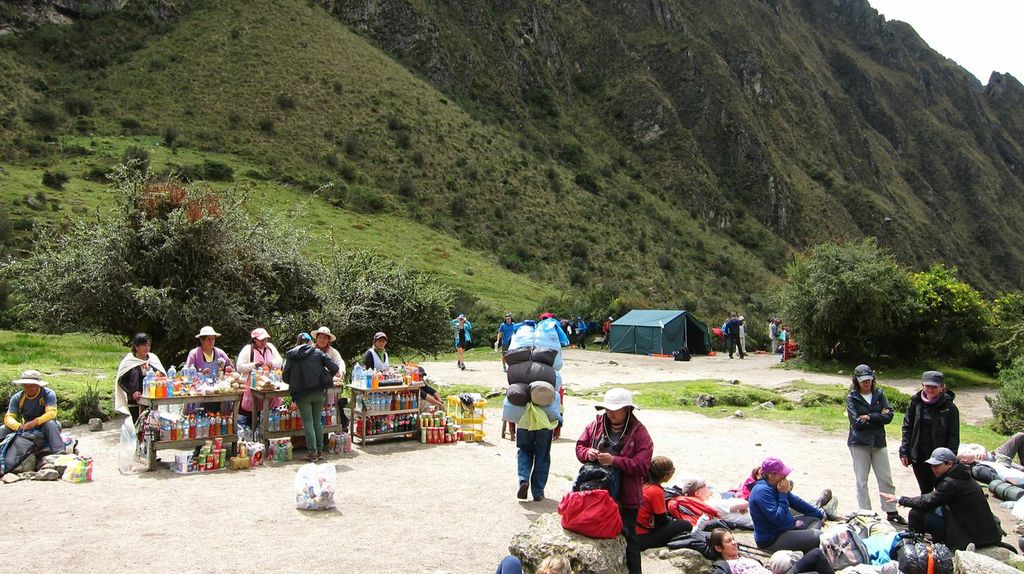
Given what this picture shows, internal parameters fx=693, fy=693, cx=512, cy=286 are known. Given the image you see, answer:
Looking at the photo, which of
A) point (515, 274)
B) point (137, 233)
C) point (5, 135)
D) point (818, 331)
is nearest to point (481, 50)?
point (515, 274)

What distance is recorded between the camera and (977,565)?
585 centimetres

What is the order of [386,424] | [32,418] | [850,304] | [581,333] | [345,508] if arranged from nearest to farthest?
[345,508] < [32,418] < [386,424] < [850,304] < [581,333]

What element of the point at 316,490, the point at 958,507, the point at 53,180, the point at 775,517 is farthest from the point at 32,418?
the point at 53,180

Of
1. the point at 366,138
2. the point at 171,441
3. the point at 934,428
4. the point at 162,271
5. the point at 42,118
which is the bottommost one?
the point at 171,441

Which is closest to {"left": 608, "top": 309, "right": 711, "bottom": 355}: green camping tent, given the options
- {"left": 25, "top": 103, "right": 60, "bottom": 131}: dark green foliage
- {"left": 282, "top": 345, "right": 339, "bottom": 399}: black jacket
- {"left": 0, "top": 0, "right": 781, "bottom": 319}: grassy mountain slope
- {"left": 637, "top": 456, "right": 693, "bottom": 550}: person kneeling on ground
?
{"left": 0, "top": 0, "right": 781, "bottom": 319}: grassy mountain slope

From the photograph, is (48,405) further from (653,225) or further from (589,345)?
(653,225)

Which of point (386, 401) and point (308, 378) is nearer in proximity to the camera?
point (308, 378)

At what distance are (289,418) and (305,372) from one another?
1.21 m

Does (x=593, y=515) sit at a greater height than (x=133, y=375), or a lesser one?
lesser

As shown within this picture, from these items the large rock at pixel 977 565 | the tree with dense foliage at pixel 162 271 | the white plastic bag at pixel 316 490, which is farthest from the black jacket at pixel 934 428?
the tree with dense foliage at pixel 162 271

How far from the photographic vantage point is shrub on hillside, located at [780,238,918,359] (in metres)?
25.5

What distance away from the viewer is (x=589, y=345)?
38.2 meters

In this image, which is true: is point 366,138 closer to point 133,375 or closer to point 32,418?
point 133,375

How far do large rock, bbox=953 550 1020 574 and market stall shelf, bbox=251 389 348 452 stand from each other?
7.97 metres
